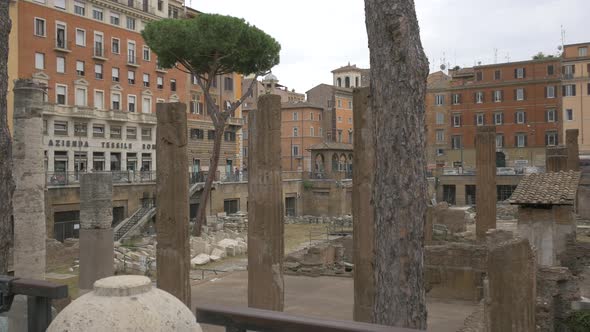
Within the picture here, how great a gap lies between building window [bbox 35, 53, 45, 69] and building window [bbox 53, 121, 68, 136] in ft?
9.21

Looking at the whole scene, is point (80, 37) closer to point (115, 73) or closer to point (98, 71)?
point (98, 71)

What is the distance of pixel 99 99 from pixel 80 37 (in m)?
3.36

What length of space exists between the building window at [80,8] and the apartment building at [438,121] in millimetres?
26239

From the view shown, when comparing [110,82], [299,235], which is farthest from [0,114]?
[110,82]

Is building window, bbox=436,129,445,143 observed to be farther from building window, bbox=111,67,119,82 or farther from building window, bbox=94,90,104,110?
building window, bbox=94,90,104,110

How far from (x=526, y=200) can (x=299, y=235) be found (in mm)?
15641

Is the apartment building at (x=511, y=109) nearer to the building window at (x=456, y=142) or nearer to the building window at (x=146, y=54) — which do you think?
the building window at (x=456, y=142)

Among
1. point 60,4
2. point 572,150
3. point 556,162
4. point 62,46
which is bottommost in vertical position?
point 556,162

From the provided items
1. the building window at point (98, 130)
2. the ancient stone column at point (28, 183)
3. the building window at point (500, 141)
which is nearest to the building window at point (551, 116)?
the building window at point (500, 141)

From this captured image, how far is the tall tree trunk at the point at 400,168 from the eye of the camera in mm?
4891

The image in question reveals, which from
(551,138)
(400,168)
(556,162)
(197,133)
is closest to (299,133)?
(197,133)

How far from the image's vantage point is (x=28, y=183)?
388 inches

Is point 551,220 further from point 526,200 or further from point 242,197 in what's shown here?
point 242,197

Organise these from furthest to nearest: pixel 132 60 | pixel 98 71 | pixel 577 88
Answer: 1. pixel 577 88
2. pixel 132 60
3. pixel 98 71
